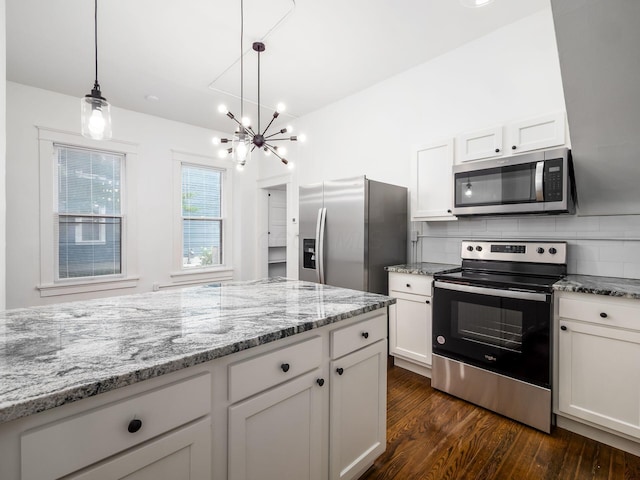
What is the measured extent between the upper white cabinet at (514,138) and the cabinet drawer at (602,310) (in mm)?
1095

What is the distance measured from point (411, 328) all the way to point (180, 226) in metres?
3.48

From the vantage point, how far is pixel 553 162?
7.07 ft

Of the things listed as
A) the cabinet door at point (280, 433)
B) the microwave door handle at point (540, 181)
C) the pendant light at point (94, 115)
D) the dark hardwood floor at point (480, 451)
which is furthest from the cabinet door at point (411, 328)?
the pendant light at point (94, 115)

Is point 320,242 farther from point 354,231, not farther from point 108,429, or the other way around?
point 108,429

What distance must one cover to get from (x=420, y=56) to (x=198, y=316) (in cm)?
310

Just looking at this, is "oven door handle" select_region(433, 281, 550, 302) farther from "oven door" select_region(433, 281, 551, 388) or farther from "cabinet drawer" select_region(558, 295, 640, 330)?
"cabinet drawer" select_region(558, 295, 640, 330)

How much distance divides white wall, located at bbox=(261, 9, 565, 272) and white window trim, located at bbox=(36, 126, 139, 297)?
213 centimetres

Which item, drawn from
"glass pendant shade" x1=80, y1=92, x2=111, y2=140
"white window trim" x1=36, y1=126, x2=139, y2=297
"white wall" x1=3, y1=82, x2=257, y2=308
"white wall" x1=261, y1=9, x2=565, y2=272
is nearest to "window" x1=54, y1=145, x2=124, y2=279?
"white window trim" x1=36, y1=126, x2=139, y2=297

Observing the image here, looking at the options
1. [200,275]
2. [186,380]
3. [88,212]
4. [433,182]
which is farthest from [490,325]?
[88,212]

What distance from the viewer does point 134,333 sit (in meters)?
1.12

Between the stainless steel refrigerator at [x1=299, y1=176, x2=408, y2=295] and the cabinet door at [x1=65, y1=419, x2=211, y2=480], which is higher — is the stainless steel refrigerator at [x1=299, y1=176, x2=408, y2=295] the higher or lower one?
the higher one

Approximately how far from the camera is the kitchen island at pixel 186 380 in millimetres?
739

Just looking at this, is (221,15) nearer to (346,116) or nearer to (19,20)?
(19,20)

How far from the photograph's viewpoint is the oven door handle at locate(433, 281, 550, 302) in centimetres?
200
